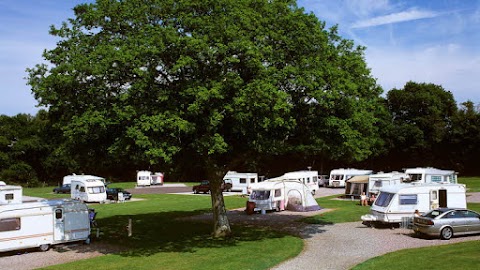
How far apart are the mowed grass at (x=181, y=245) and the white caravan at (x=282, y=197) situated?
5.31 m

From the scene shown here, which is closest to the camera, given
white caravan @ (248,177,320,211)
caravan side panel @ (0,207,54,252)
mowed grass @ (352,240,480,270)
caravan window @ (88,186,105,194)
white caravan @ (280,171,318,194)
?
mowed grass @ (352,240,480,270)

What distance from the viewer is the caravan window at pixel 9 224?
821 inches

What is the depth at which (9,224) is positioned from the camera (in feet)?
69.1

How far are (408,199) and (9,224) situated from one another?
69.2 ft

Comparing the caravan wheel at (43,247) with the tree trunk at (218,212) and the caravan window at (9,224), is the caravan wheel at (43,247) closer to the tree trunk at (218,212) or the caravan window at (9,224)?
the caravan window at (9,224)

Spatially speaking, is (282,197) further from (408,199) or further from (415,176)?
(415,176)

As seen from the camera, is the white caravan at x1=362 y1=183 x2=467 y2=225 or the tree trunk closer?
the tree trunk

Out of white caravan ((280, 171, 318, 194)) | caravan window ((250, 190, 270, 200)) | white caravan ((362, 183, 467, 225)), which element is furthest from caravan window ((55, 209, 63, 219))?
white caravan ((280, 171, 318, 194))

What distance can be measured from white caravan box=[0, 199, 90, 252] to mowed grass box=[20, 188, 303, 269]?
1829mm

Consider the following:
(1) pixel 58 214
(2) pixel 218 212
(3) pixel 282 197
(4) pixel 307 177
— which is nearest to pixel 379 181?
(4) pixel 307 177

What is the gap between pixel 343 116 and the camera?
2161 centimetres

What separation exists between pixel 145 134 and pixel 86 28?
24.1 ft

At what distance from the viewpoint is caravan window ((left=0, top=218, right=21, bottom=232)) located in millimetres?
20859

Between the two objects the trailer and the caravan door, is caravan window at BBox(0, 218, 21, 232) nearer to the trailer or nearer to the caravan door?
the caravan door
